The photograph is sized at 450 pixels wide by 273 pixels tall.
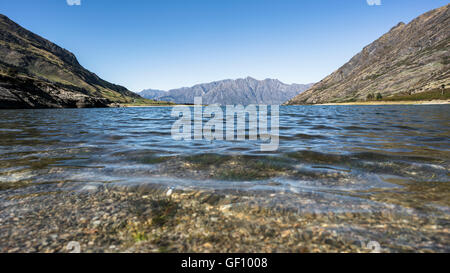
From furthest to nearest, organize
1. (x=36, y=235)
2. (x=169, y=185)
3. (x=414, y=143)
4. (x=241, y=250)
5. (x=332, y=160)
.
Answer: (x=414, y=143)
(x=332, y=160)
(x=169, y=185)
(x=36, y=235)
(x=241, y=250)

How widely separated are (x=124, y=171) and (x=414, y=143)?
15260 millimetres

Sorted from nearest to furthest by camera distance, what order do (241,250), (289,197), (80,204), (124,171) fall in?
1. (241,250)
2. (80,204)
3. (289,197)
4. (124,171)

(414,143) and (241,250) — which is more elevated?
(414,143)

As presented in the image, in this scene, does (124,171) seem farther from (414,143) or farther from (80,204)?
(414,143)

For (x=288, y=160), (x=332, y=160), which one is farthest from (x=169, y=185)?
(x=332, y=160)

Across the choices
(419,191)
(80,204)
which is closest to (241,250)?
(80,204)

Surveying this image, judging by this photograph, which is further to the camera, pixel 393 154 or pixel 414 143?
pixel 414 143

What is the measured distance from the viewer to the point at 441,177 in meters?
6.86

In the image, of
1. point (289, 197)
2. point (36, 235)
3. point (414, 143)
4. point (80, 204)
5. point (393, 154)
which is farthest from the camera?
point (414, 143)

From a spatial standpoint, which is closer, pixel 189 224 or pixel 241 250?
pixel 241 250

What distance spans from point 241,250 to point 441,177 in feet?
24.2

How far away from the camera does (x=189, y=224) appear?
453 centimetres

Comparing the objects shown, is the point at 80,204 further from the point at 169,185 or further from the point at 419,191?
the point at 419,191

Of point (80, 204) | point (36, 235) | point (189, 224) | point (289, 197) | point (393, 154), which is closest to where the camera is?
point (36, 235)
